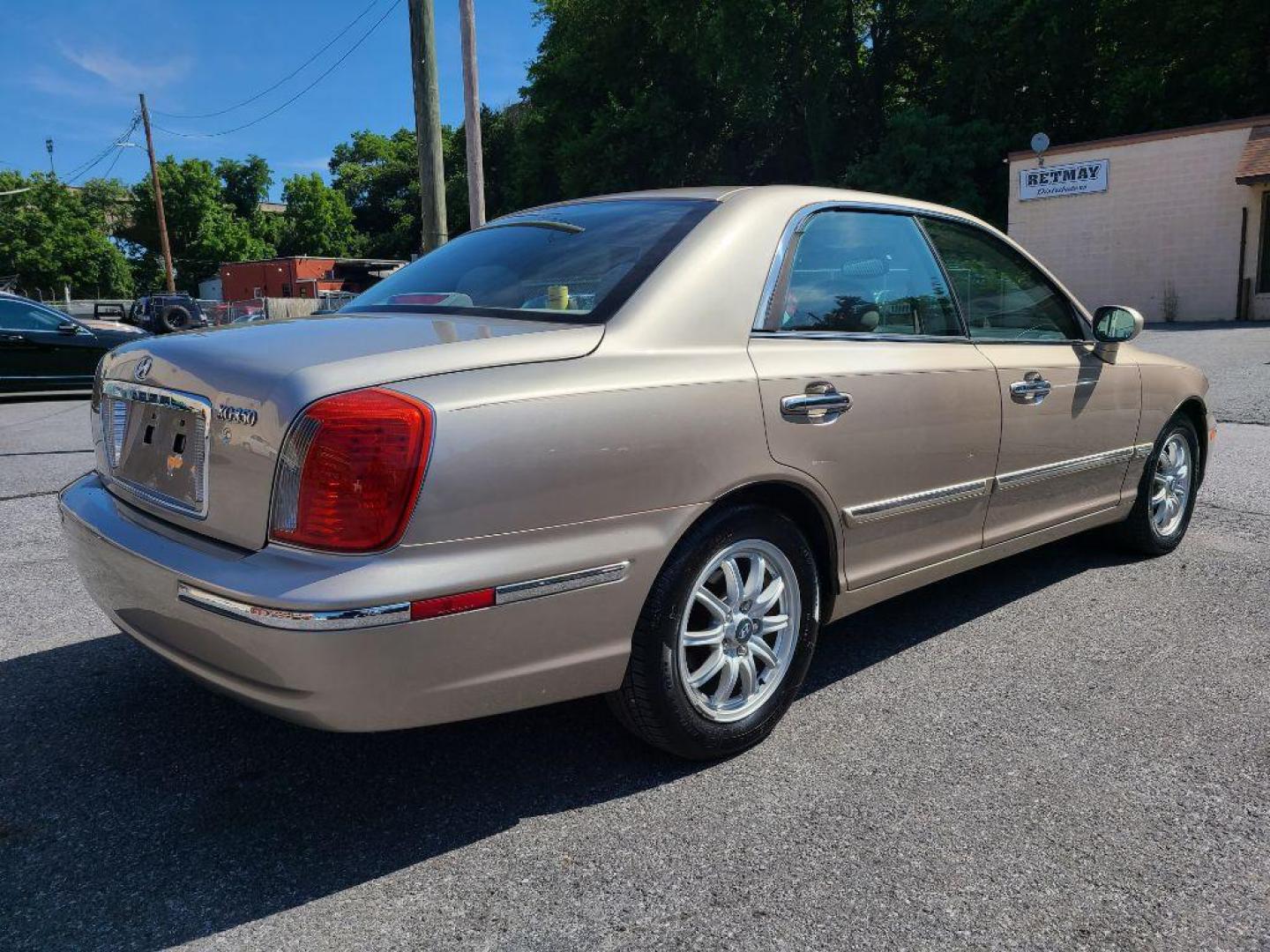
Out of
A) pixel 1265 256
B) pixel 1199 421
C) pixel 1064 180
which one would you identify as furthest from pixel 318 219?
pixel 1199 421

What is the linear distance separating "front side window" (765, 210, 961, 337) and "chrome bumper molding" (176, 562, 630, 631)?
987mm

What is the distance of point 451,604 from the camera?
7.06ft

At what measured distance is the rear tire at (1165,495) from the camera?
466cm

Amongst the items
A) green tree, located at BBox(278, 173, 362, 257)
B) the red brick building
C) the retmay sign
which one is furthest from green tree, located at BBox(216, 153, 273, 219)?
the retmay sign

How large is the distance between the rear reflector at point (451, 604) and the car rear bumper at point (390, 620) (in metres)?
0.01

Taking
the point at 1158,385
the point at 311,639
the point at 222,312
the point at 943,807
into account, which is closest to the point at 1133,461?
the point at 1158,385

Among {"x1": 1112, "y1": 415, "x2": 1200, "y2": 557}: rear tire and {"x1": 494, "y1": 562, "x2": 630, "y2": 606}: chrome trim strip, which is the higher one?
{"x1": 494, "y1": 562, "x2": 630, "y2": 606}: chrome trim strip

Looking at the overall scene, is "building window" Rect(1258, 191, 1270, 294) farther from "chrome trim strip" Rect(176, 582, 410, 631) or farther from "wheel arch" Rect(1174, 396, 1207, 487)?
"chrome trim strip" Rect(176, 582, 410, 631)

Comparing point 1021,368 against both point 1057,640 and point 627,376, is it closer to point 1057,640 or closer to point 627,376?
point 1057,640

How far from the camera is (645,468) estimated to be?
244 cm

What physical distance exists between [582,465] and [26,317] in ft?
40.4

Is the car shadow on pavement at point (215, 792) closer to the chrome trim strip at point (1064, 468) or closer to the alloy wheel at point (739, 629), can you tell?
the alloy wheel at point (739, 629)

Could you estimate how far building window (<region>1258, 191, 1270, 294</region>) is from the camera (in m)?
22.3

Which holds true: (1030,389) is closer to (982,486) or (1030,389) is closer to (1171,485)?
(982,486)
